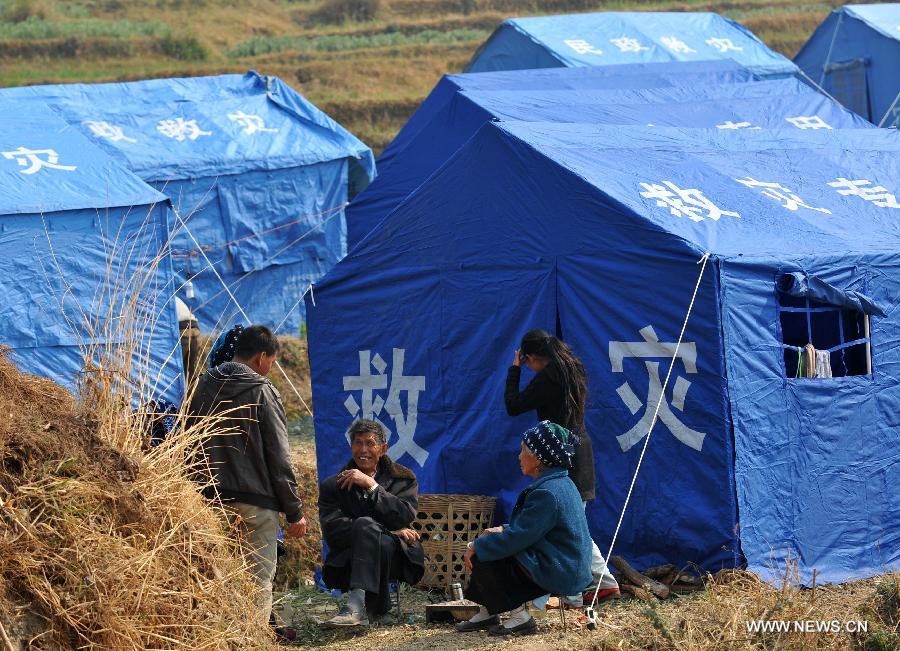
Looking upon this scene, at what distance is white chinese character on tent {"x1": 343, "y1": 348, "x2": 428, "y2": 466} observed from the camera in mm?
6734

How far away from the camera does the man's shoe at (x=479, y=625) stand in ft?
17.3

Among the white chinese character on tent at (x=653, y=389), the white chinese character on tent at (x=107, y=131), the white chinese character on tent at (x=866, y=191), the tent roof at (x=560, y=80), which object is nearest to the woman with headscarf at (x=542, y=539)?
the white chinese character on tent at (x=653, y=389)

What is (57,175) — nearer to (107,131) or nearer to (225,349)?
(107,131)

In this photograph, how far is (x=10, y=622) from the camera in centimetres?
397

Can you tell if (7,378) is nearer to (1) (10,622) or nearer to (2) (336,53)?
(1) (10,622)

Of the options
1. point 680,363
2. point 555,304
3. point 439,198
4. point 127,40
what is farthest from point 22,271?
point 127,40

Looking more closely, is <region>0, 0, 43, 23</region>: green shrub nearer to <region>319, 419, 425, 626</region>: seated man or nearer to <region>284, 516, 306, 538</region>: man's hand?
<region>319, 419, 425, 626</region>: seated man

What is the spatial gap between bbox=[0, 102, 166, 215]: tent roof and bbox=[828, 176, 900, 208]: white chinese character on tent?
4997mm

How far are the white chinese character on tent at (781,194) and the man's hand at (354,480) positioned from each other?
2.67 metres

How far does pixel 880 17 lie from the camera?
1712 cm

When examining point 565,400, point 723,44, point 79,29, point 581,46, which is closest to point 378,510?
point 565,400

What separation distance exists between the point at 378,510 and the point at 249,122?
8538 millimetres

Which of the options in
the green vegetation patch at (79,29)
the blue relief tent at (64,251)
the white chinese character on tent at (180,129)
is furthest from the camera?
the green vegetation patch at (79,29)

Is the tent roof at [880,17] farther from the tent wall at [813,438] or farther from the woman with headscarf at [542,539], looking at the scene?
the woman with headscarf at [542,539]
